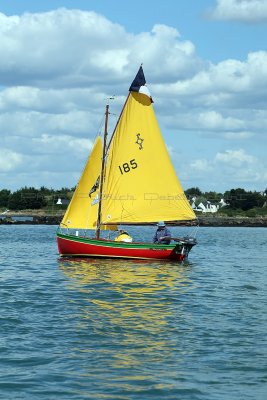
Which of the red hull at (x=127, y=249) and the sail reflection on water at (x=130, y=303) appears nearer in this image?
the sail reflection on water at (x=130, y=303)

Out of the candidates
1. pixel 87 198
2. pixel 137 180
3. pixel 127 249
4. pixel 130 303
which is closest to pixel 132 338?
pixel 130 303

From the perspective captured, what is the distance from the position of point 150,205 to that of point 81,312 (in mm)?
24327

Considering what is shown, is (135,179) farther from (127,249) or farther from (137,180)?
(127,249)

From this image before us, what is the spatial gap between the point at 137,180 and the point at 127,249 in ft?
17.2

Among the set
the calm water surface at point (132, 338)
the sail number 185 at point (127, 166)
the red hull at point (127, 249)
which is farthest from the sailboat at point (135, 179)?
the calm water surface at point (132, 338)

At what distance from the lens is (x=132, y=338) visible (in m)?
23.2

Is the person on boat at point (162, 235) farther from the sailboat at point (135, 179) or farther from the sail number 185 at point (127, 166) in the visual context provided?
the sail number 185 at point (127, 166)

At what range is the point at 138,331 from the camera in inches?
957

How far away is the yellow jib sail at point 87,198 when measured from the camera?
53281mm

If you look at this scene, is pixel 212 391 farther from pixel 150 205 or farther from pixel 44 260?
pixel 44 260

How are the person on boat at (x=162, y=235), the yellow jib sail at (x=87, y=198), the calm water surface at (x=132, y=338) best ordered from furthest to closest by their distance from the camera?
1. the yellow jib sail at (x=87, y=198)
2. the person on boat at (x=162, y=235)
3. the calm water surface at (x=132, y=338)

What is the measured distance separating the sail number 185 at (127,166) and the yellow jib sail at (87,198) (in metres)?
1.87

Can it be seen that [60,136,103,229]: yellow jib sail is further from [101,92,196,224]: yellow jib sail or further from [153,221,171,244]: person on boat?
[153,221,171,244]: person on boat

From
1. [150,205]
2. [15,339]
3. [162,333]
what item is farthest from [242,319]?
[150,205]
